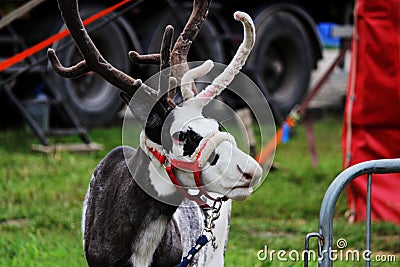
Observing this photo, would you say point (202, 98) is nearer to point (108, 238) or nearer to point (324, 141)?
point (108, 238)

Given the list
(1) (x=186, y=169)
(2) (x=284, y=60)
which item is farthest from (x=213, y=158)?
(2) (x=284, y=60)

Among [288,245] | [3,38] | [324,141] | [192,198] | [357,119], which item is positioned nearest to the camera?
[192,198]

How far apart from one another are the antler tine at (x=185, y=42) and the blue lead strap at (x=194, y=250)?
66 cm

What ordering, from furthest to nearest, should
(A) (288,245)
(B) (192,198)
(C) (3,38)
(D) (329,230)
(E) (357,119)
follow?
(C) (3,38), (E) (357,119), (A) (288,245), (B) (192,198), (D) (329,230)

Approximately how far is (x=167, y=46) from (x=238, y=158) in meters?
0.61

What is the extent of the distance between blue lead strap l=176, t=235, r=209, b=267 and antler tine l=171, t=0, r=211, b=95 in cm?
66

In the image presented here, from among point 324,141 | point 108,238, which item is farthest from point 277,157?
point 108,238

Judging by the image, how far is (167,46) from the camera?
12.9 feet

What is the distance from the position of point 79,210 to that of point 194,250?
139 inches

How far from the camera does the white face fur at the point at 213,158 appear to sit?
3693 mm

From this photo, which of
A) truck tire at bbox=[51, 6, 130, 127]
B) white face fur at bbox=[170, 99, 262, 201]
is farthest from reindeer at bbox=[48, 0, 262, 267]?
truck tire at bbox=[51, 6, 130, 127]

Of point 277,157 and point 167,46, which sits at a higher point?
point 167,46

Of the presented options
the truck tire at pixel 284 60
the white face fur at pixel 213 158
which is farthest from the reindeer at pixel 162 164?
the truck tire at pixel 284 60

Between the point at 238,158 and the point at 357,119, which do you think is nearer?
the point at 238,158
